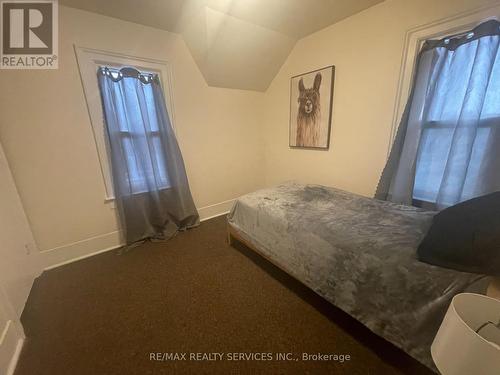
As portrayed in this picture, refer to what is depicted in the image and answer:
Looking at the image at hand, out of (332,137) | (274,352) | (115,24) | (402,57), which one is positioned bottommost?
(274,352)

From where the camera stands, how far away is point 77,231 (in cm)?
214

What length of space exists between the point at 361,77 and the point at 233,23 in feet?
4.96

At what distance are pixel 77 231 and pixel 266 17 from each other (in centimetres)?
306

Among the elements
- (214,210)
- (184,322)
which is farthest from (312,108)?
(184,322)

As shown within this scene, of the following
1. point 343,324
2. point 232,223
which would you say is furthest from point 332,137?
point 343,324

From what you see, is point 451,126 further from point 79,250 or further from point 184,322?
point 79,250

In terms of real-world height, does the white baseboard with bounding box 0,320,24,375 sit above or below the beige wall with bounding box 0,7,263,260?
below

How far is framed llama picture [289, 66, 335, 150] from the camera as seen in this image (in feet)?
8.18

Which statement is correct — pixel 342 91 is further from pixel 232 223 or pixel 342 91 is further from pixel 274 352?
pixel 274 352

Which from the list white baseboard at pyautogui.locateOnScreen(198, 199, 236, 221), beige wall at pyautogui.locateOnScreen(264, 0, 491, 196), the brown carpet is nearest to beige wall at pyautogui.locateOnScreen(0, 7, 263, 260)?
the brown carpet

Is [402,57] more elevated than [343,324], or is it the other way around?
[402,57]

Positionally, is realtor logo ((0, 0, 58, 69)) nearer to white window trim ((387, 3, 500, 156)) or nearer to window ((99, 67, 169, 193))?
window ((99, 67, 169, 193))

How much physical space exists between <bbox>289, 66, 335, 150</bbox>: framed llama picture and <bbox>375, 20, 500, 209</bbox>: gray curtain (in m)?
0.85

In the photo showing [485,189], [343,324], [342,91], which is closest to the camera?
[343,324]
